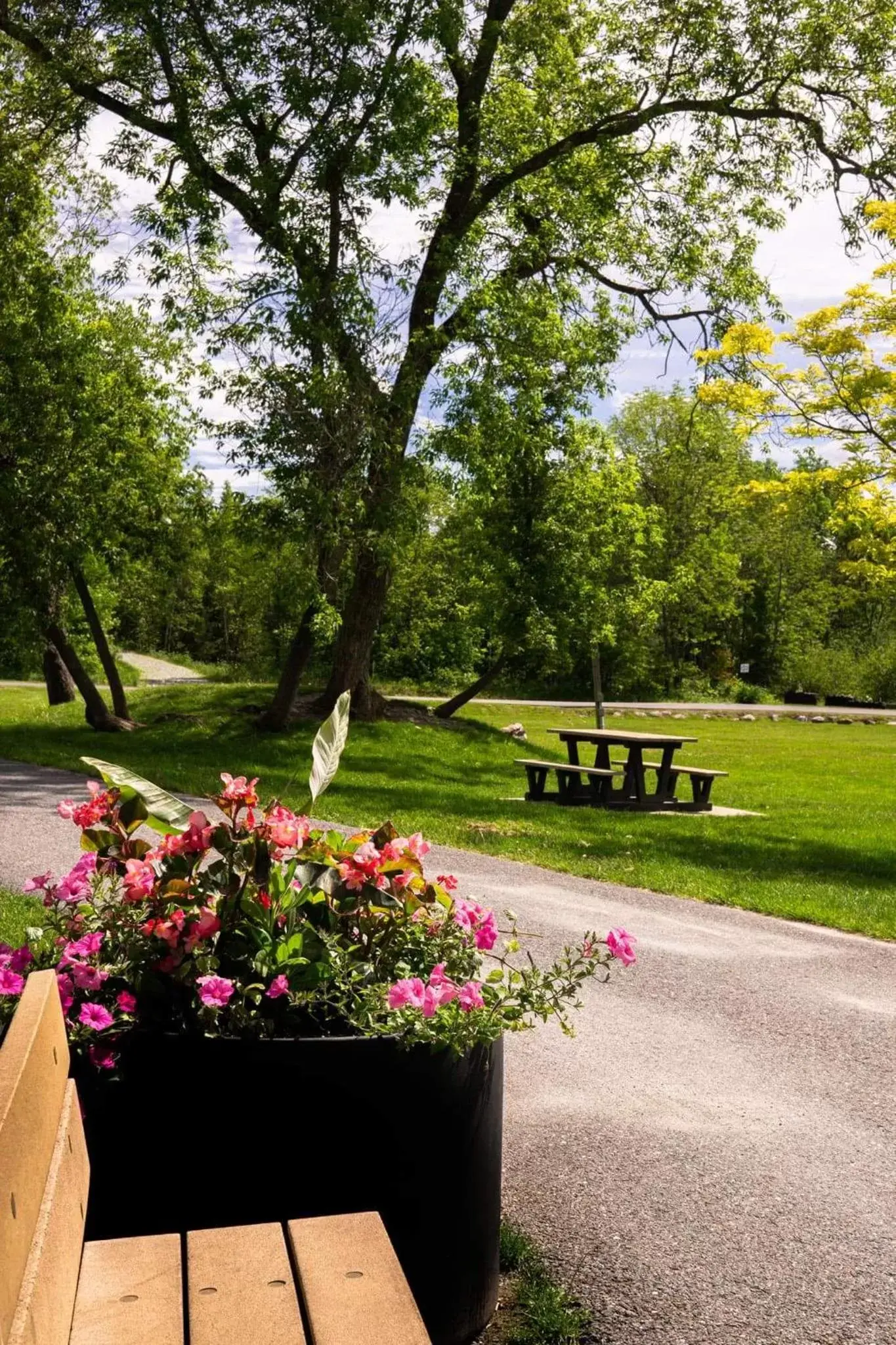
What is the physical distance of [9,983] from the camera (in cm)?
289

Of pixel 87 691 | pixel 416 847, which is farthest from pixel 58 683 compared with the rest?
pixel 416 847

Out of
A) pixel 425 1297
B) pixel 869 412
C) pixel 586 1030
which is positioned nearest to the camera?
pixel 425 1297

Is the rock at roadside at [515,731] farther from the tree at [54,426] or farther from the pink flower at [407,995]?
the pink flower at [407,995]

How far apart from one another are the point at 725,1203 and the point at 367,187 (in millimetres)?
14872

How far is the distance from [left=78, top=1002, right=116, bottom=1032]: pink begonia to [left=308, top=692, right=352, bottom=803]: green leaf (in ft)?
2.31

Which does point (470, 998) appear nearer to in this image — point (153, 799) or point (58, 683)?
point (153, 799)

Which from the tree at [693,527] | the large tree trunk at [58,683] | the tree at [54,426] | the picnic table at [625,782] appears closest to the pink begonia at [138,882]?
the picnic table at [625,782]

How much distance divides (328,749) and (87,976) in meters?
0.79

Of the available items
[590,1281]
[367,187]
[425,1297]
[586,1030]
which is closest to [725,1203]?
[590,1281]

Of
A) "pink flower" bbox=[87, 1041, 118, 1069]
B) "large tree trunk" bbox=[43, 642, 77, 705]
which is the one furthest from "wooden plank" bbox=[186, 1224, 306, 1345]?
"large tree trunk" bbox=[43, 642, 77, 705]

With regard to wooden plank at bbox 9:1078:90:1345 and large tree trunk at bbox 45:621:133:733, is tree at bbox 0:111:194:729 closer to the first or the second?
large tree trunk at bbox 45:621:133:733

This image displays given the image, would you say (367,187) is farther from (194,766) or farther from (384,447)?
(194,766)

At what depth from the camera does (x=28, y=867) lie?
9.23m

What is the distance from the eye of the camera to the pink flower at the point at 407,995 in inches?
114
